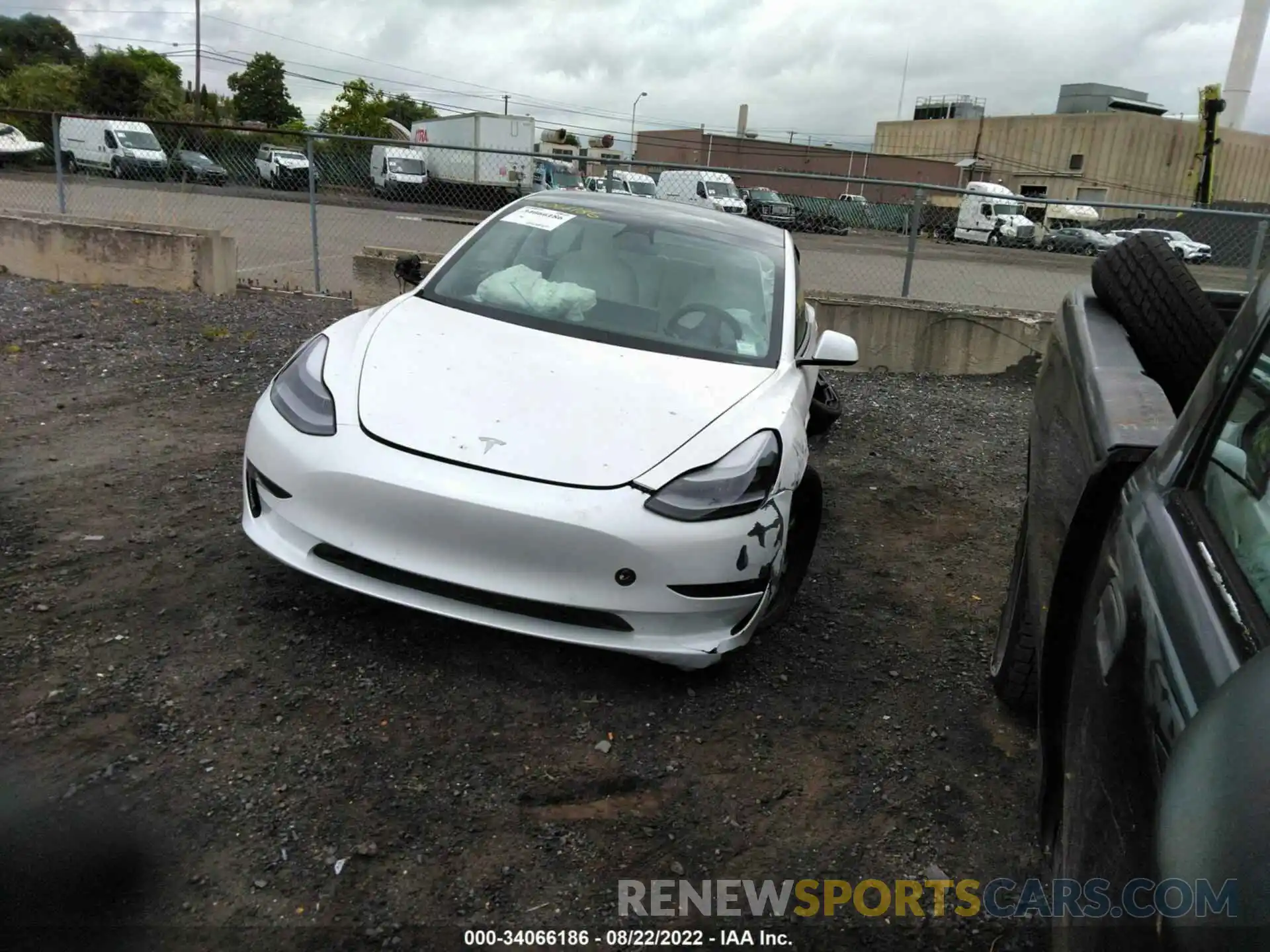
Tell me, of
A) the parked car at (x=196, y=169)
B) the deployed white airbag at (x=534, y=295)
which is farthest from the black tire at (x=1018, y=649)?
the parked car at (x=196, y=169)

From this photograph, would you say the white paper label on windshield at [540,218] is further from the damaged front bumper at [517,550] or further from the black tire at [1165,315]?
the black tire at [1165,315]

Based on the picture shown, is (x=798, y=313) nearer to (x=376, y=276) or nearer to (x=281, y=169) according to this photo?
(x=376, y=276)

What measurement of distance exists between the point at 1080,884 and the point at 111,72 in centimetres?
6104

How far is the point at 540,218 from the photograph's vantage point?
456 centimetres

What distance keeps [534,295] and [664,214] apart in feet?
3.39

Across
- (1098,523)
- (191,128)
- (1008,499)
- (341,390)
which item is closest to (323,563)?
(341,390)

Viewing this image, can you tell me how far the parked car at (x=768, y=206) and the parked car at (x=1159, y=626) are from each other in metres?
8.18

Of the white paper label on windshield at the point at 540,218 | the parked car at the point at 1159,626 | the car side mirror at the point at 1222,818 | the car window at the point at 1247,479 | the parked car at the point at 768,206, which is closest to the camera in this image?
the car side mirror at the point at 1222,818

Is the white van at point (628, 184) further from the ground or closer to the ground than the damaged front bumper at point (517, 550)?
further from the ground

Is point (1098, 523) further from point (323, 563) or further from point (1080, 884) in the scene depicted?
point (323, 563)

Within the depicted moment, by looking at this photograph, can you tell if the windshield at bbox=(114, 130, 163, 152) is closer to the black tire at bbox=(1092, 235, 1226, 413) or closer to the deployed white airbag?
the deployed white airbag

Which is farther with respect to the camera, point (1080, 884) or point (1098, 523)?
point (1098, 523)

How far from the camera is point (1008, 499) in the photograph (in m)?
5.44

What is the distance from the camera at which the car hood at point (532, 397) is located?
2.89m
